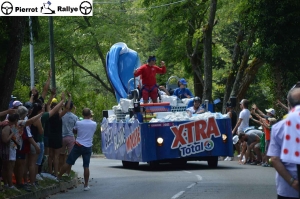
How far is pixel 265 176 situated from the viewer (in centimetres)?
1895

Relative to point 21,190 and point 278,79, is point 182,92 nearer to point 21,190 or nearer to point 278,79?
point 278,79

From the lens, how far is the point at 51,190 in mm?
16516

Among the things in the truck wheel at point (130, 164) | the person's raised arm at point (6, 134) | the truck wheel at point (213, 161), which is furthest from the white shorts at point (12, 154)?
the truck wheel at point (130, 164)

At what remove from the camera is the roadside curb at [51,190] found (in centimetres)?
1497

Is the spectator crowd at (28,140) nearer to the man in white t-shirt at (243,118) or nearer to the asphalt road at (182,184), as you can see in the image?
the asphalt road at (182,184)

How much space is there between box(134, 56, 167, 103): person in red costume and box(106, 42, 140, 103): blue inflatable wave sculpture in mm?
2519

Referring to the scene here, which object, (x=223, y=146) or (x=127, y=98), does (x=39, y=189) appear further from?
(x=127, y=98)

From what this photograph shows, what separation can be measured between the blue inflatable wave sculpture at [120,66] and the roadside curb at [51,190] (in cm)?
674

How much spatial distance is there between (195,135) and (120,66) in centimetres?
551

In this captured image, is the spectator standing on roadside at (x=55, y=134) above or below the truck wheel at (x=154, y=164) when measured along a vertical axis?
above

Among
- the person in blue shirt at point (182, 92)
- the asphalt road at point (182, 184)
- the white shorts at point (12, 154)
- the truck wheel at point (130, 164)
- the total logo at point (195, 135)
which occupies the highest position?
the person in blue shirt at point (182, 92)

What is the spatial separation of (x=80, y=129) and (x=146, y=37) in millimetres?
34275

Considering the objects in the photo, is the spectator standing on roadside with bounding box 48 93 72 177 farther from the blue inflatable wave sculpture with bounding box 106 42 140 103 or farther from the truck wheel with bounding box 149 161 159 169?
the blue inflatable wave sculpture with bounding box 106 42 140 103

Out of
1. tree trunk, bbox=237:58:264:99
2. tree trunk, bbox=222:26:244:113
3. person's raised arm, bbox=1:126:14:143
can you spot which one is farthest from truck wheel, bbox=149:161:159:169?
tree trunk, bbox=222:26:244:113
